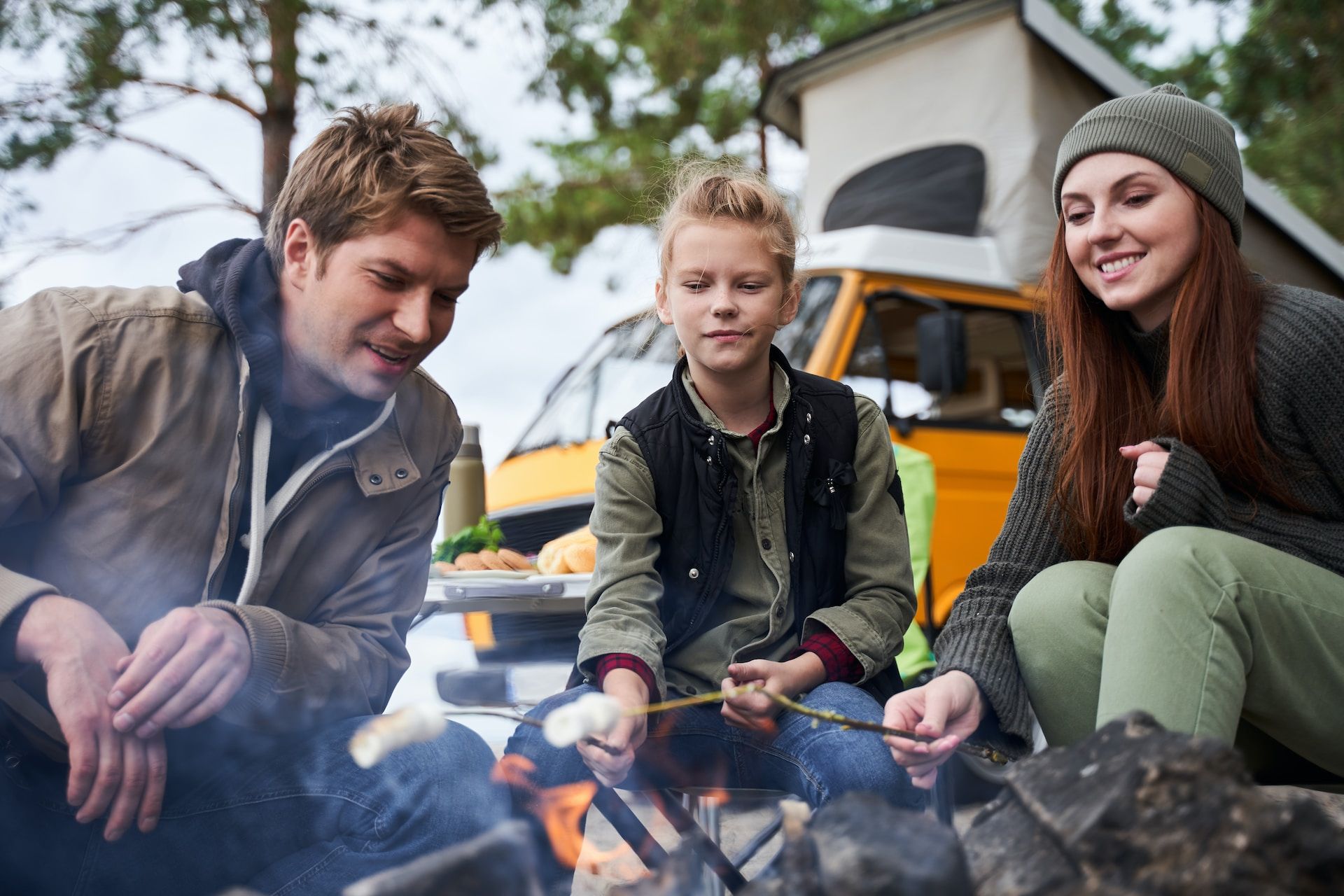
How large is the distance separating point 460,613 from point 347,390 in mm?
855

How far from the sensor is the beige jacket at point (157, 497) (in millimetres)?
1668

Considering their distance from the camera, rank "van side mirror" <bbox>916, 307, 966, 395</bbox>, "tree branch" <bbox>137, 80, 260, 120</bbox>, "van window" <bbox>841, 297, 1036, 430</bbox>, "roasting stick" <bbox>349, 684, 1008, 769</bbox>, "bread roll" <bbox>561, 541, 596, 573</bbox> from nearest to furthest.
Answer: "roasting stick" <bbox>349, 684, 1008, 769</bbox>, "bread roll" <bbox>561, 541, 596, 573</bbox>, "van side mirror" <bbox>916, 307, 966, 395</bbox>, "van window" <bbox>841, 297, 1036, 430</bbox>, "tree branch" <bbox>137, 80, 260, 120</bbox>

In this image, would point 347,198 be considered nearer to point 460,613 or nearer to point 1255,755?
point 460,613

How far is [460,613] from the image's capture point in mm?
2660

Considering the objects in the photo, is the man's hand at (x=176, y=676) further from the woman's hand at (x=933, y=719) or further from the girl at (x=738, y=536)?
the woman's hand at (x=933, y=719)

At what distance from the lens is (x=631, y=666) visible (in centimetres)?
193

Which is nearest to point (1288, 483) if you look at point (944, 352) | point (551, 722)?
point (551, 722)

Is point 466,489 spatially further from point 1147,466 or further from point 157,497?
point 1147,466

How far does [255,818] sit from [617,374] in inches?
131

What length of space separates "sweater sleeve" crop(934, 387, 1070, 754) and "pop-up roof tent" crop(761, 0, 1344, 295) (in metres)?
3.77

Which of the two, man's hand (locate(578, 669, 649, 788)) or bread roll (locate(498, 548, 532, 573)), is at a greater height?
→ man's hand (locate(578, 669, 649, 788))

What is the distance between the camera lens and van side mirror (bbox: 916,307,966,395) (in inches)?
185

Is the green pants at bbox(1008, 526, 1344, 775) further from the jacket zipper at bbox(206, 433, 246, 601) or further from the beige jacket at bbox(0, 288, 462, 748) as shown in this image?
the jacket zipper at bbox(206, 433, 246, 601)

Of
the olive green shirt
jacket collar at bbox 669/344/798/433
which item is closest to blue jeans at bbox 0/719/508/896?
the olive green shirt
